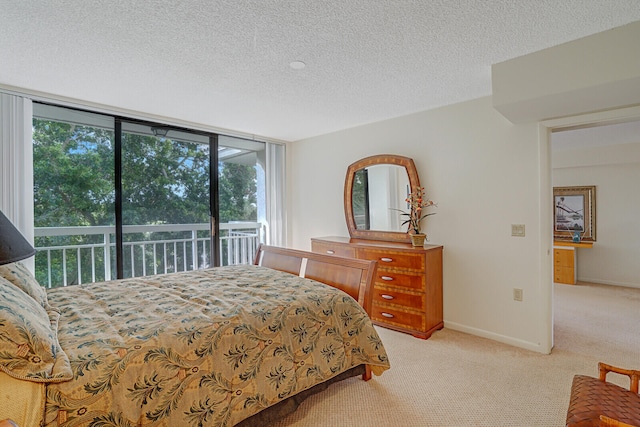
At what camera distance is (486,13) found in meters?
1.82

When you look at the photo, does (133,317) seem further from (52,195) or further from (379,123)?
(379,123)

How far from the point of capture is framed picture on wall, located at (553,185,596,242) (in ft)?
18.2

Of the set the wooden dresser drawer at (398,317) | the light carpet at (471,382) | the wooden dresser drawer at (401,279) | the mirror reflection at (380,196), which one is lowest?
the light carpet at (471,382)

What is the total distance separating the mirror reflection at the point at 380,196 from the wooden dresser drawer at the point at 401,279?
0.65 metres

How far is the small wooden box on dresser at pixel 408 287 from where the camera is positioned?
3.15m

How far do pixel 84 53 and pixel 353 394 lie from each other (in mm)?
3036

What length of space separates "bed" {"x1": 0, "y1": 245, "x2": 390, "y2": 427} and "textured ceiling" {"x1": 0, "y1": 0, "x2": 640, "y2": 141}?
1.51m

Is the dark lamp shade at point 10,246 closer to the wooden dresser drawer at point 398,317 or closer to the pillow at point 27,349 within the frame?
the pillow at point 27,349

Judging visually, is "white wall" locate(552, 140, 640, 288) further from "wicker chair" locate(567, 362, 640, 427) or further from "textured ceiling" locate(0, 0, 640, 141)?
"wicker chair" locate(567, 362, 640, 427)

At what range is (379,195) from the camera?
13.1ft

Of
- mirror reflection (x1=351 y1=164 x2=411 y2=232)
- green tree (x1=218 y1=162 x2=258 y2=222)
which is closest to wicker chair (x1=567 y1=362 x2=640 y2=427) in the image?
mirror reflection (x1=351 y1=164 x2=411 y2=232)

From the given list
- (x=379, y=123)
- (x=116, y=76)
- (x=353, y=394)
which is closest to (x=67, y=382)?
(x=353, y=394)

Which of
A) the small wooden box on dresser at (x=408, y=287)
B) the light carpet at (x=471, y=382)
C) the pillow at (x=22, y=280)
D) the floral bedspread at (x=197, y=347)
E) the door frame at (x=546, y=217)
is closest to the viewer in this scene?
the floral bedspread at (x=197, y=347)

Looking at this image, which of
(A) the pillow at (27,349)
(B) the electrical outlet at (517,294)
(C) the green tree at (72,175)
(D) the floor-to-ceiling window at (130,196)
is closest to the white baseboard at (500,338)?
(B) the electrical outlet at (517,294)
